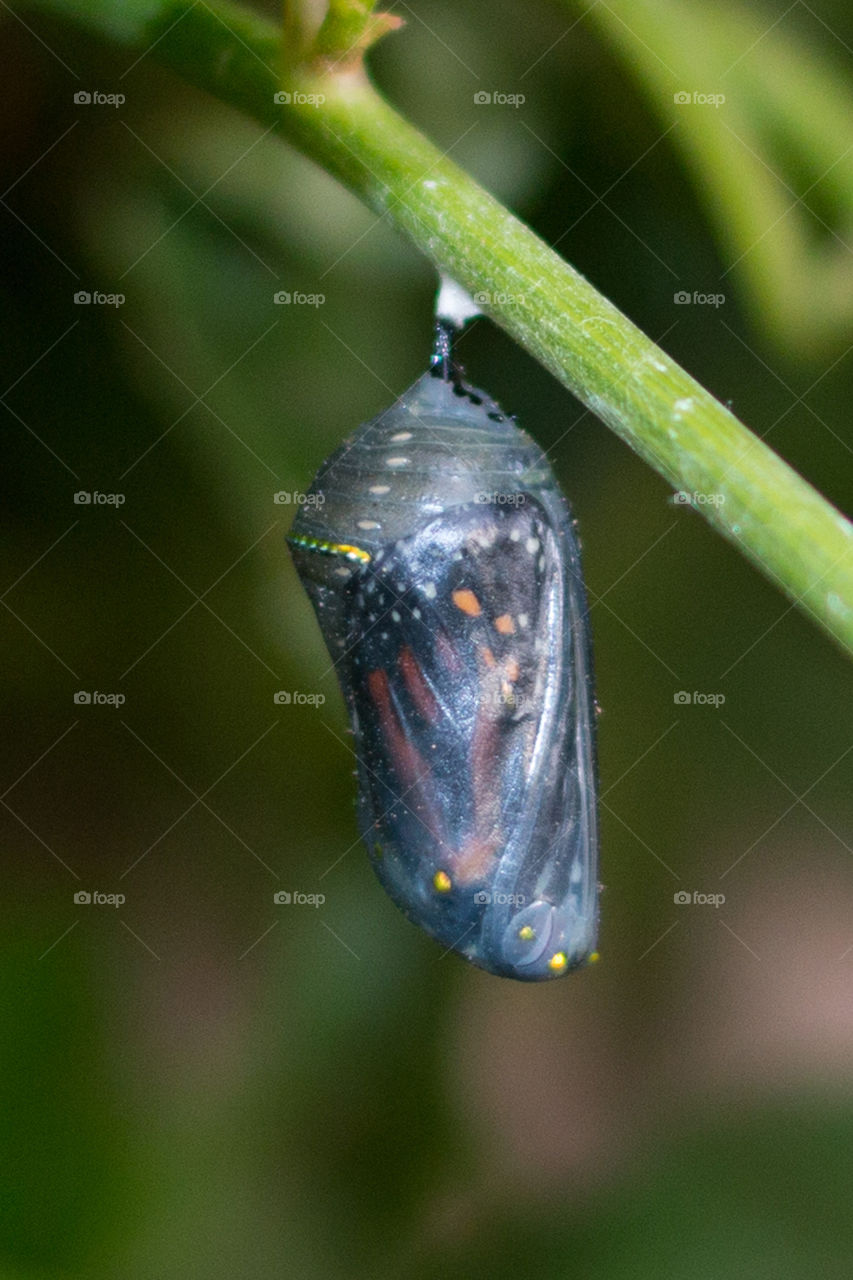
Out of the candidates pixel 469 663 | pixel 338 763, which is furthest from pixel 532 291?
pixel 338 763

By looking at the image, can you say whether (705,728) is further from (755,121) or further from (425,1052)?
(755,121)

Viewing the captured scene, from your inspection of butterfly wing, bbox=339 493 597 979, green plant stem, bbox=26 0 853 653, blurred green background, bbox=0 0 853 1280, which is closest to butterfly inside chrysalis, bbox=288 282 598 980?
butterfly wing, bbox=339 493 597 979

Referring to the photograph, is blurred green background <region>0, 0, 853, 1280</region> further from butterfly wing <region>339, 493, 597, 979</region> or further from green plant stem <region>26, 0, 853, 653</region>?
green plant stem <region>26, 0, 853, 653</region>

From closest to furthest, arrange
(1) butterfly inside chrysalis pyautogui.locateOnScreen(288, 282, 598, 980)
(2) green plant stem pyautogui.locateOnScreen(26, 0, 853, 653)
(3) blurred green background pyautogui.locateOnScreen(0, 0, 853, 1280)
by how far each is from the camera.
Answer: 1. (2) green plant stem pyautogui.locateOnScreen(26, 0, 853, 653)
2. (1) butterfly inside chrysalis pyautogui.locateOnScreen(288, 282, 598, 980)
3. (3) blurred green background pyautogui.locateOnScreen(0, 0, 853, 1280)

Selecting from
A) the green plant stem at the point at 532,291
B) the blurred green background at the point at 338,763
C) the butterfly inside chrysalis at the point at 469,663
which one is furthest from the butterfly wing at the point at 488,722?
the green plant stem at the point at 532,291

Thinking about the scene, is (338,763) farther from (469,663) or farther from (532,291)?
(532,291)

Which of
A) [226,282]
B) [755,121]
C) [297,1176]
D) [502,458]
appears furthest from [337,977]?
[755,121]
